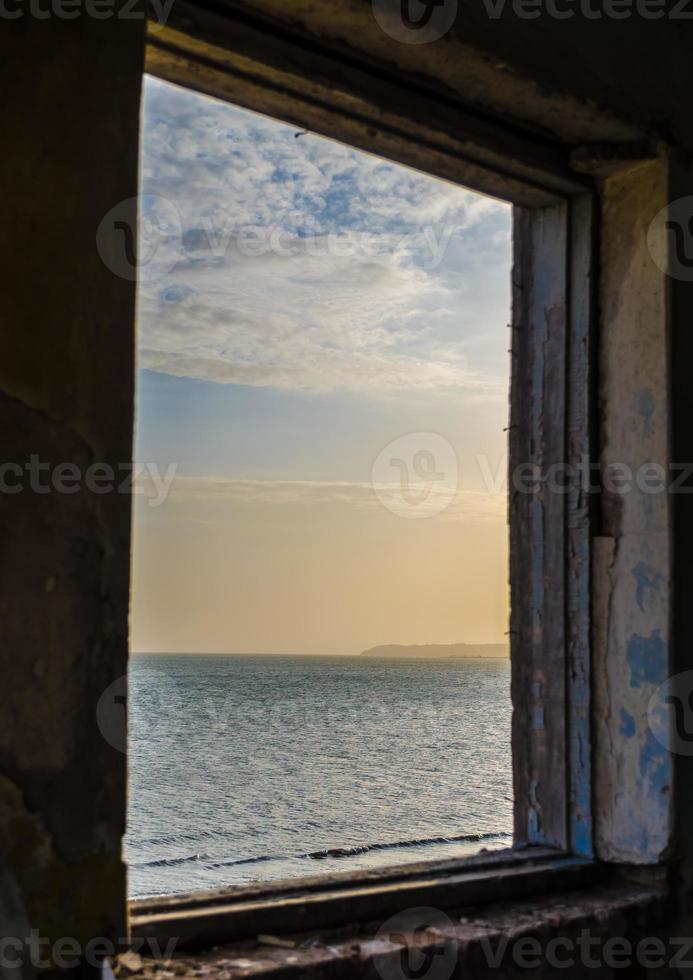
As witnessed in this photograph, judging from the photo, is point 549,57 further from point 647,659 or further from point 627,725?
point 627,725

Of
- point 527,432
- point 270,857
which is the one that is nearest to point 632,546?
point 527,432

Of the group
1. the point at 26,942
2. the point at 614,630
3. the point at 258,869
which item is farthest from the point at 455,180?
the point at 258,869

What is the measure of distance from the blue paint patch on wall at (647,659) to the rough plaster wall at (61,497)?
121 cm

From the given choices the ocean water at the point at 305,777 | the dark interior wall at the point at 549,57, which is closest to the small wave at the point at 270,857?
the ocean water at the point at 305,777

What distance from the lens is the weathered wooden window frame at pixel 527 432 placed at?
1.58 metres

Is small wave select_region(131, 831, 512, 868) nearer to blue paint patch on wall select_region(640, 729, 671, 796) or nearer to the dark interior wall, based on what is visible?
blue paint patch on wall select_region(640, 729, 671, 796)

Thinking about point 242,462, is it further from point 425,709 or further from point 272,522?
point 425,709

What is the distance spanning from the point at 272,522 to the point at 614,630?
42668mm

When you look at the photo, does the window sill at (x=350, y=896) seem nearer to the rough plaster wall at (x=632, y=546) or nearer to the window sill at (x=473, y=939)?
the window sill at (x=473, y=939)

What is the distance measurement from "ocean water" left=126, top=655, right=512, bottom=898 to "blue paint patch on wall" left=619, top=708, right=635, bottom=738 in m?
1.71

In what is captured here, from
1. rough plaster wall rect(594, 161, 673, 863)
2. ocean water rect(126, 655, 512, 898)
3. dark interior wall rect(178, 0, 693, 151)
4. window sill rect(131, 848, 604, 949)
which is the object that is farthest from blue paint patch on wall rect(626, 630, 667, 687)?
ocean water rect(126, 655, 512, 898)

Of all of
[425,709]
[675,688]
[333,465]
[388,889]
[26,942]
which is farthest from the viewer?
[425,709]

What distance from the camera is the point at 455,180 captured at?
1981mm

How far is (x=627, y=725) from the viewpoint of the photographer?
6.42ft
